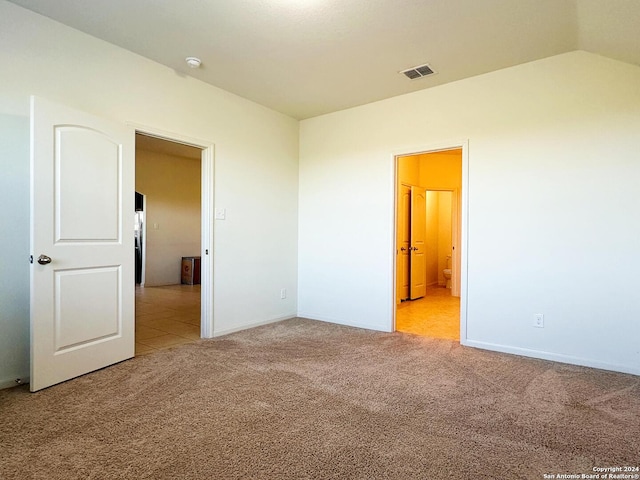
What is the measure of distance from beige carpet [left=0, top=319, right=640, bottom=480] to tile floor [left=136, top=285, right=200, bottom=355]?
1.77 ft

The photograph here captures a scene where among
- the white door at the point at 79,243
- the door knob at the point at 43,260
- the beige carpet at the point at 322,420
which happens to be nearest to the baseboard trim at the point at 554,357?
the beige carpet at the point at 322,420

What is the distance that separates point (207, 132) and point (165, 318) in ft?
8.45

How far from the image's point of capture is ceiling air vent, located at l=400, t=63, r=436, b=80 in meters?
3.43

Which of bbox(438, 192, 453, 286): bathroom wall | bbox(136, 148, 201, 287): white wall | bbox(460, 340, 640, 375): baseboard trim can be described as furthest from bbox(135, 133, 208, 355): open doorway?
bbox(438, 192, 453, 286): bathroom wall

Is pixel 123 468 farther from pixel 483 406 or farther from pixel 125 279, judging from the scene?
pixel 483 406

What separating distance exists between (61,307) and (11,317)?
1.11 ft

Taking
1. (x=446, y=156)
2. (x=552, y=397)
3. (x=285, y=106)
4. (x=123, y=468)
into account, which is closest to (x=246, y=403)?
(x=123, y=468)

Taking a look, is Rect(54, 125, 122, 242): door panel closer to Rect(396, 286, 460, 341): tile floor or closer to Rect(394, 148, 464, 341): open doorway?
Rect(396, 286, 460, 341): tile floor

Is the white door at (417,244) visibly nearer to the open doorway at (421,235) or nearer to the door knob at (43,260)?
the open doorway at (421,235)

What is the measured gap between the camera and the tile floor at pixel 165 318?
3.73m

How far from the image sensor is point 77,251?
8.89 feet

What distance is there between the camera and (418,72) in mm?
3516

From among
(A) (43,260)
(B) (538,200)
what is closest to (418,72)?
(B) (538,200)

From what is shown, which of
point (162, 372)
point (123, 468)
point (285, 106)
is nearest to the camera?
point (123, 468)
